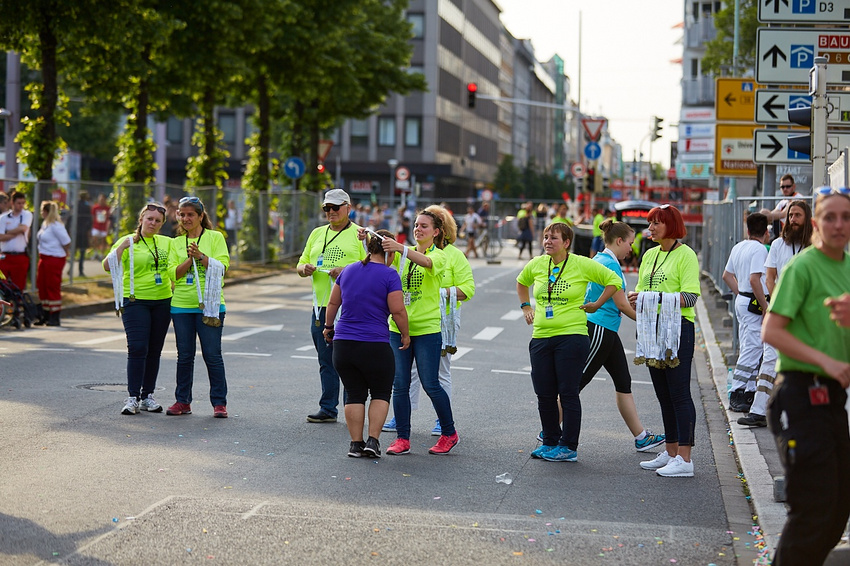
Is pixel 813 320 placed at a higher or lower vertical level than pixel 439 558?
higher

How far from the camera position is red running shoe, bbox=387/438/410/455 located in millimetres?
8969

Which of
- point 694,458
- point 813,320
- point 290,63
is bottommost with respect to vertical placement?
point 694,458

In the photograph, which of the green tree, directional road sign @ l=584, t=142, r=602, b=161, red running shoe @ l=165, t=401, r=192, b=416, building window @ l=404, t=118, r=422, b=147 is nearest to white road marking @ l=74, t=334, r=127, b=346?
red running shoe @ l=165, t=401, r=192, b=416

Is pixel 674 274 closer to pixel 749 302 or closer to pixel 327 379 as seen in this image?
pixel 749 302

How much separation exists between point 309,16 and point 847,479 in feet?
102

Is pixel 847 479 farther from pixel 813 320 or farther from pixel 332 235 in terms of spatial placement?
pixel 332 235

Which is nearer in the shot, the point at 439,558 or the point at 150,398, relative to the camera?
the point at 439,558

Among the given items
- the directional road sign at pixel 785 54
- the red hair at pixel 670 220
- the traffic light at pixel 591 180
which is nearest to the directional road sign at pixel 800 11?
the directional road sign at pixel 785 54

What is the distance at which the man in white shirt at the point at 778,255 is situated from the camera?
9680 millimetres

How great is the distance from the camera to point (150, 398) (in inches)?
419

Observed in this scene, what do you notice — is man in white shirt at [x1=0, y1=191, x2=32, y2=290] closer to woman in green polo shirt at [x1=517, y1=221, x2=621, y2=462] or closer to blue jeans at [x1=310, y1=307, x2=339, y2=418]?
blue jeans at [x1=310, y1=307, x2=339, y2=418]

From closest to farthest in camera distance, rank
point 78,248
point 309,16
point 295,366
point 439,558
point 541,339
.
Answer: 1. point 439,558
2. point 541,339
3. point 295,366
4. point 78,248
5. point 309,16

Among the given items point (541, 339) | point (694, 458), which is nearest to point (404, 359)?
point (541, 339)

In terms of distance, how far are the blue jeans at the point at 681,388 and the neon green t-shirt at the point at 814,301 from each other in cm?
336
